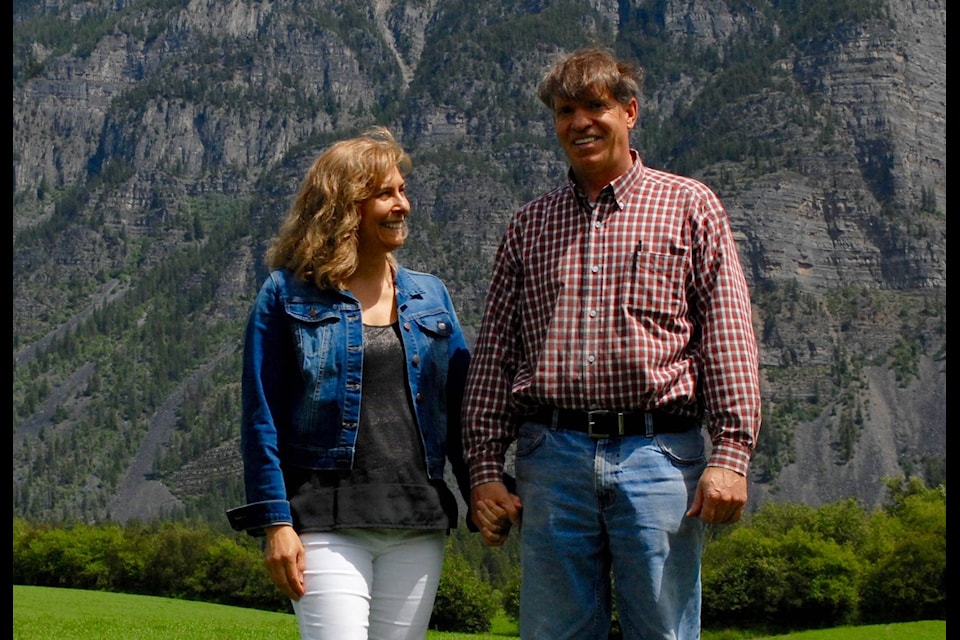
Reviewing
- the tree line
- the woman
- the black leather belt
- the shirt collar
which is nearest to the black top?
the woman

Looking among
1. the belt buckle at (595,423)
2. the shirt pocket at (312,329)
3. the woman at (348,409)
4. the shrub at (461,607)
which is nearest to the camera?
the belt buckle at (595,423)

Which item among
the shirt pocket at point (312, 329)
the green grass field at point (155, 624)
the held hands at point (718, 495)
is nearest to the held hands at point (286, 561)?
the shirt pocket at point (312, 329)

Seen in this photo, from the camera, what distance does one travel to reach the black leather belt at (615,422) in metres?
4.87

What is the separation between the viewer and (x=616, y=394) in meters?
4.88

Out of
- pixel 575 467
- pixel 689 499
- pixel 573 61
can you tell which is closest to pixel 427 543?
pixel 575 467

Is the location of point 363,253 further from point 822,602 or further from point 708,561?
point 708,561

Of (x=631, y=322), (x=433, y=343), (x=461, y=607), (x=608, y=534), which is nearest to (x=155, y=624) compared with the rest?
(x=433, y=343)

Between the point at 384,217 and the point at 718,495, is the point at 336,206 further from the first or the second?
the point at 718,495

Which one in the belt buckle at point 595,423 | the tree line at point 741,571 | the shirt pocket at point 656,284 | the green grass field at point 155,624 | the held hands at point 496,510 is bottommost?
the tree line at point 741,571

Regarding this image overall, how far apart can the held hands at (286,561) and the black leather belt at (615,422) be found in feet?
3.56

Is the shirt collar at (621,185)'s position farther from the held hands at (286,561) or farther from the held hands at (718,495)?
the held hands at (286,561)

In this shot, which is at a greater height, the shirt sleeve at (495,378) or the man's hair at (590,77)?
the man's hair at (590,77)

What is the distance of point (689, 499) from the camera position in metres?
4.89

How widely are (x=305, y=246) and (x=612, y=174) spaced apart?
1267 millimetres
